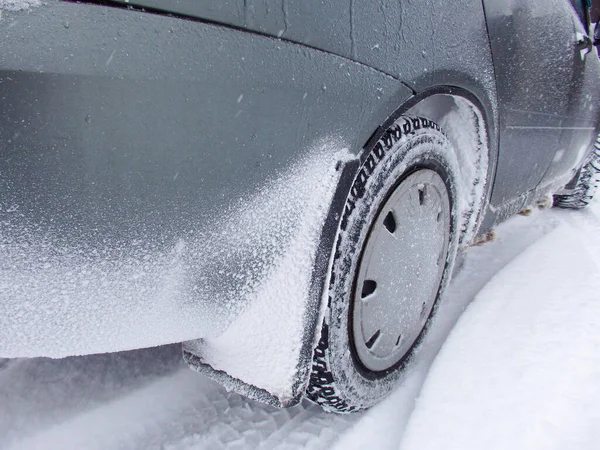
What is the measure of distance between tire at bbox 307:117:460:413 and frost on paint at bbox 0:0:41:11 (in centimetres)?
76

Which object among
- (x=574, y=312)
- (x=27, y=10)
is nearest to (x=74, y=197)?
(x=27, y=10)

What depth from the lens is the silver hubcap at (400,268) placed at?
4.32ft

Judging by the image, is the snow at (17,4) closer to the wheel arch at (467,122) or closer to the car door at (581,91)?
the wheel arch at (467,122)

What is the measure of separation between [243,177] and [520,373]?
1.16 m

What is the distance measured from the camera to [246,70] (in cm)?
86

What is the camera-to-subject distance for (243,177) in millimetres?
941

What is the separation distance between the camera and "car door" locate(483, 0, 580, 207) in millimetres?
1574

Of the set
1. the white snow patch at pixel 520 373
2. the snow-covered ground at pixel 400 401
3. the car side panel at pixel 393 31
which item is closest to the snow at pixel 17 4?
the car side panel at pixel 393 31

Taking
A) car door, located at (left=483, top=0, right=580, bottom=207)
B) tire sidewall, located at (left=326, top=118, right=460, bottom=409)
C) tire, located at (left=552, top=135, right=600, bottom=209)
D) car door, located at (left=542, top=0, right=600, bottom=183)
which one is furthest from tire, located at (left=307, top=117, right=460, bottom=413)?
tire, located at (left=552, top=135, right=600, bottom=209)

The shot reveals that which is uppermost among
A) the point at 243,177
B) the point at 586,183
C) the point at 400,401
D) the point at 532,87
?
the point at 532,87

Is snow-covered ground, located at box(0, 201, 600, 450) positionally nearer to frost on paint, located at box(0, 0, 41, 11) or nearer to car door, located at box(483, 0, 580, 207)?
car door, located at box(483, 0, 580, 207)

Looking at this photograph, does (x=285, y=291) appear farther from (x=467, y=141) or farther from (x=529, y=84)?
(x=529, y=84)

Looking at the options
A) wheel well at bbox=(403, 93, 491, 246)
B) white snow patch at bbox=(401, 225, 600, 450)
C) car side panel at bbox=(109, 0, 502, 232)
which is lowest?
white snow patch at bbox=(401, 225, 600, 450)

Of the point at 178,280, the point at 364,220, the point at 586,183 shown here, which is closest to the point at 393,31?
the point at 364,220
